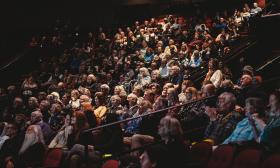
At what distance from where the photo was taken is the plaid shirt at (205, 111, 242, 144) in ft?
16.7

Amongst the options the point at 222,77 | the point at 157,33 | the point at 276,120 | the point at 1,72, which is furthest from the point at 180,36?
the point at 276,120

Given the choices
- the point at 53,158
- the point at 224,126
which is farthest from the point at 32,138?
the point at 224,126

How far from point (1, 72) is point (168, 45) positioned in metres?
5.42

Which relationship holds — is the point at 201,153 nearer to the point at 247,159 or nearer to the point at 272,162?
the point at 247,159

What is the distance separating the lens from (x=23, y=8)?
53.9 ft

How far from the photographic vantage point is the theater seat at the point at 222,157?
4098 millimetres

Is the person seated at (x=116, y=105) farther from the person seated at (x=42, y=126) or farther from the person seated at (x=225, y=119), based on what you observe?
the person seated at (x=225, y=119)

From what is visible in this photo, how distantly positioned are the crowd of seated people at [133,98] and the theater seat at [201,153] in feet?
0.55

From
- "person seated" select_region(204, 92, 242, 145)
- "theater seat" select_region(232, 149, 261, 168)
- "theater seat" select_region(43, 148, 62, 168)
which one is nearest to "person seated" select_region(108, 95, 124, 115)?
"theater seat" select_region(43, 148, 62, 168)

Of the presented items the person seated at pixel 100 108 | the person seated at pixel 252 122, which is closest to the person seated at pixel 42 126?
the person seated at pixel 100 108

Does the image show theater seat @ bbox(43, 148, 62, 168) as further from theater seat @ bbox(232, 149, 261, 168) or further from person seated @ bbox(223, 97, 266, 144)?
theater seat @ bbox(232, 149, 261, 168)

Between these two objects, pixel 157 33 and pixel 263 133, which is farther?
pixel 157 33

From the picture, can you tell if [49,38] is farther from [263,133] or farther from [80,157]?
[263,133]

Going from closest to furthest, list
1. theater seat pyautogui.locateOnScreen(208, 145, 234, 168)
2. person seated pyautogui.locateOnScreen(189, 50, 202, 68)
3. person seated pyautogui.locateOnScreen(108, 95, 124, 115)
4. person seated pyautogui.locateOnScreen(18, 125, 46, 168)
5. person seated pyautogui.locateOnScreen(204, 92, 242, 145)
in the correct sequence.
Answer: theater seat pyautogui.locateOnScreen(208, 145, 234, 168), person seated pyautogui.locateOnScreen(204, 92, 242, 145), person seated pyautogui.locateOnScreen(18, 125, 46, 168), person seated pyautogui.locateOnScreen(108, 95, 124, 115), person seated pyautogui.locateOnScreen(189, 50, 202, 68)
